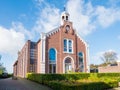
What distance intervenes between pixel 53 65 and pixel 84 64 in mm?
7576

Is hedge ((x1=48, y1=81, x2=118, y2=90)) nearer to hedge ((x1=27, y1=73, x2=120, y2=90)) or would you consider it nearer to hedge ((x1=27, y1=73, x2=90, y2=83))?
hedge ((x1=27, y1=73, x2=120, y2=90))

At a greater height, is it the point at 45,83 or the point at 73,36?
the point at 73,36

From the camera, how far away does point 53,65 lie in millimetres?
36938

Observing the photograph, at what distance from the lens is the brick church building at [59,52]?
116 feet

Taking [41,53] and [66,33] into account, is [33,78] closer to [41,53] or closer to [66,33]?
[41,53]

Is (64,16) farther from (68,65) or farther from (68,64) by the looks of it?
(68,65)

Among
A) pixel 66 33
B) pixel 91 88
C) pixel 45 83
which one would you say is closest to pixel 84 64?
pixel 66 33

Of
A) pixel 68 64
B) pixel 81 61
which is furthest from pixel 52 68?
pixel 81 61

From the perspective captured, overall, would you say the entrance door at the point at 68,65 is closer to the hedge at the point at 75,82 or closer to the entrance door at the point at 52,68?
the entrance door at the point at 52,68

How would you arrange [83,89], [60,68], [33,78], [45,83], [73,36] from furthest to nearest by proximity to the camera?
[73,36] < [60,68] < [33,78] < [45,83] < [83,89]

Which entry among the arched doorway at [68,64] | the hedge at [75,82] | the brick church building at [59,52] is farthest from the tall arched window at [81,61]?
the hedge at [75,82]

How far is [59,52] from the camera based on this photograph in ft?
123

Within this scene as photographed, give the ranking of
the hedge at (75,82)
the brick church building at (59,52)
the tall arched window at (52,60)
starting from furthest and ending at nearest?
the tall arched window at (52,60) < the brick church building at (59,52) < the hedge at (75,82)

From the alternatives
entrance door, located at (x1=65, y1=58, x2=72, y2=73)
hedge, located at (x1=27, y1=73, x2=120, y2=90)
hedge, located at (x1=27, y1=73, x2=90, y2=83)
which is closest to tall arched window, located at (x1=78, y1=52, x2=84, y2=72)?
entrance door, located at (x1=65, y1=58, x2=72, y2=73)
